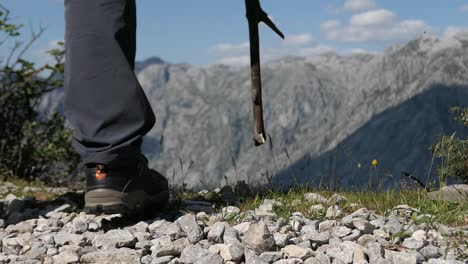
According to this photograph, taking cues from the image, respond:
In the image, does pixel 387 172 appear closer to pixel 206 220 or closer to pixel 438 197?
pixel 438 197

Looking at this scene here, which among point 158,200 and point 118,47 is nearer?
point 118,47

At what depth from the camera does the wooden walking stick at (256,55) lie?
174 inches

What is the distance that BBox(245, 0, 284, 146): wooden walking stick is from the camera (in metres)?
4.42

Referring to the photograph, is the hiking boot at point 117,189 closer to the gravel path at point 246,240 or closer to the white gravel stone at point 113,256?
the gravel path at point 246,240

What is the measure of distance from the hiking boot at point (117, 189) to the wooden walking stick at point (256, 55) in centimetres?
93

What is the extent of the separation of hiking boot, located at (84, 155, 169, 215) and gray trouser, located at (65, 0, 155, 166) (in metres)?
0.10

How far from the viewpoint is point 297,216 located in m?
3.84

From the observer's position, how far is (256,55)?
14.9 feet

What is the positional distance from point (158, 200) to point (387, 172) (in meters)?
1.71

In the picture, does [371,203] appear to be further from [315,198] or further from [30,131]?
[30,131]

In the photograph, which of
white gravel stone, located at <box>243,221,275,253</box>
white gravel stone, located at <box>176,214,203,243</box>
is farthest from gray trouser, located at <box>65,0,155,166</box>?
white gravel stone, located at <box>243,221,275,253</box>

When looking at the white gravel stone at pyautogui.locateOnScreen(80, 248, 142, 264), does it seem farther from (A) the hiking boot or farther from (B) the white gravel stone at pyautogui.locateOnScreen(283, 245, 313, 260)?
(B) the white gravel stone at pyautogui.locateOnScreen(283, 245, 313, 260)

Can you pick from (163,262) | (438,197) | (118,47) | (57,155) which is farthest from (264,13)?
(57,155)

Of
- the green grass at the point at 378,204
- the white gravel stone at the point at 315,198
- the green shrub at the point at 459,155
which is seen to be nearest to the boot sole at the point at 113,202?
the green grass at the point at 378,204
